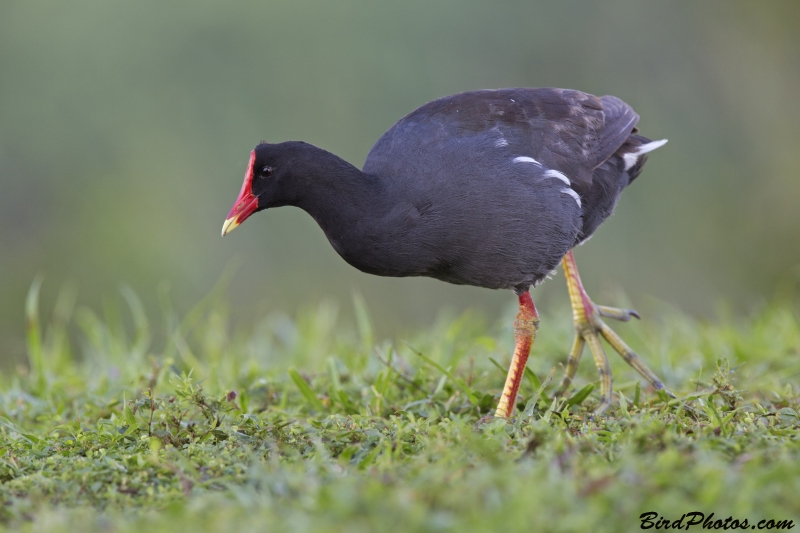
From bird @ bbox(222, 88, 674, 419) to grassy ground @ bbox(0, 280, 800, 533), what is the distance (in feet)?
1.59

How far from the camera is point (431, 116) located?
3.76 metres

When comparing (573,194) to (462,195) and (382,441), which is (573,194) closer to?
(462,195)

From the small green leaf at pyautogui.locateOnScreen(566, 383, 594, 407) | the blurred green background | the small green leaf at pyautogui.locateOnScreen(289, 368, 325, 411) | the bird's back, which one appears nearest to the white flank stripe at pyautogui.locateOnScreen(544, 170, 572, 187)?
the bird's back

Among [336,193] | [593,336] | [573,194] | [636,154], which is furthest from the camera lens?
[636,154]

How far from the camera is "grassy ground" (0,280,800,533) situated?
6.48ft

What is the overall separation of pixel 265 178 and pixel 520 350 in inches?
50.5

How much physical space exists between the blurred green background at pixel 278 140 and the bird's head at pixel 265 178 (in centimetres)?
399

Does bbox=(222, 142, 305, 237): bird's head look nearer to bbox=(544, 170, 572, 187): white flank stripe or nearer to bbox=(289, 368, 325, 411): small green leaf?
bbox=(289, 368, 325, 411): small green leaf

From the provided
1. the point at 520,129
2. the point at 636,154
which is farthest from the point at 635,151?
the point at 520,129

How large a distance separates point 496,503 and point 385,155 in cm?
200

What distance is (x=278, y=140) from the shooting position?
24.8 ft

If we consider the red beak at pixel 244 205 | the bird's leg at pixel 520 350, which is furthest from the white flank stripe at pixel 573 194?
the red beak at pixel 244 205

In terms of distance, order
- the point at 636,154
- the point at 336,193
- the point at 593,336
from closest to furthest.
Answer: the point at 336,193 → the point at 593,336 → the point at 636,154

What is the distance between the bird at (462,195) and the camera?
11.3 feet
